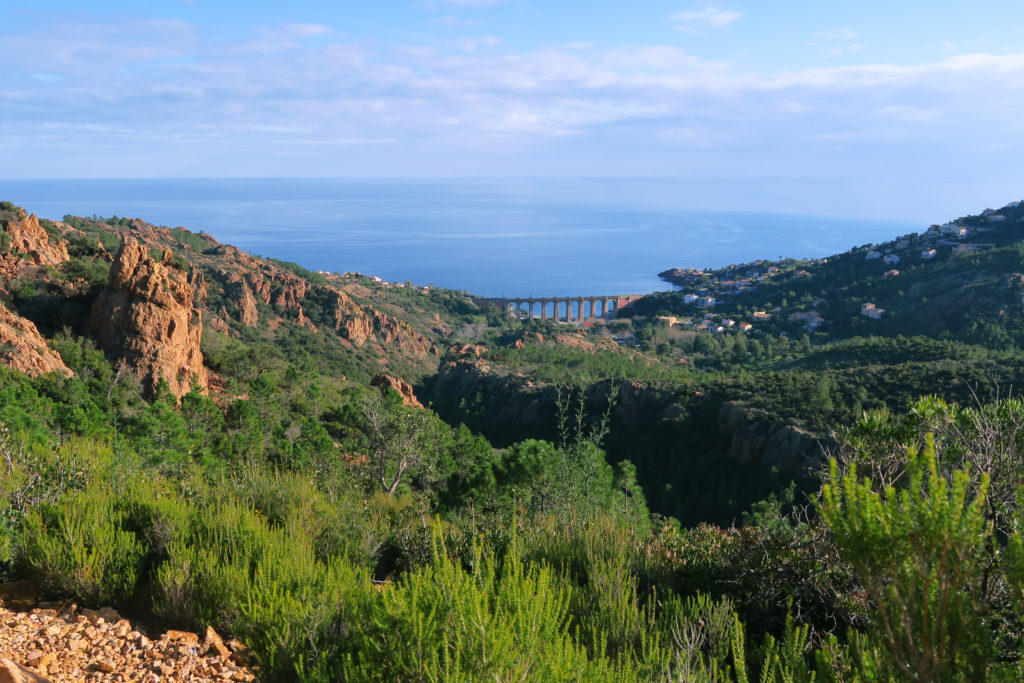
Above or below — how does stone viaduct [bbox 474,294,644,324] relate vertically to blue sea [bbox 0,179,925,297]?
below

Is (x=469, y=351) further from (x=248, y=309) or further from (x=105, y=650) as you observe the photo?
(x=105, y=650)

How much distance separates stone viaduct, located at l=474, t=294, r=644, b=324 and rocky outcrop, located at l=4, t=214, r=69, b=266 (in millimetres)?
62710

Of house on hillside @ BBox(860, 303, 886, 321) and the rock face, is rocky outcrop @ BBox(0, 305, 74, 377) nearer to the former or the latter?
the rock face

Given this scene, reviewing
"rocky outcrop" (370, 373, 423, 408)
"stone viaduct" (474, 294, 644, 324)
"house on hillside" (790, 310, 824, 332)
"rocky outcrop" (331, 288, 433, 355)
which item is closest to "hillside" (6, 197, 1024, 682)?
"rocky outcrop" (370, 373, 423, 408)

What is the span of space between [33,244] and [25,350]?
7190 mm

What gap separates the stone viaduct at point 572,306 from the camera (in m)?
86.9

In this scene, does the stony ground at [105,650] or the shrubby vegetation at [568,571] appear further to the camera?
the stony ground at [105,650]

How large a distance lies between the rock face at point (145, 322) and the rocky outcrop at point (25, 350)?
149 cm

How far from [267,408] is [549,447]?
9.39m

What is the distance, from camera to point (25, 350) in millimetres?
14805

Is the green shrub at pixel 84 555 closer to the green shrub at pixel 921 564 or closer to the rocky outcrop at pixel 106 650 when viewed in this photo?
the rocky outcrop at pixel 106 650

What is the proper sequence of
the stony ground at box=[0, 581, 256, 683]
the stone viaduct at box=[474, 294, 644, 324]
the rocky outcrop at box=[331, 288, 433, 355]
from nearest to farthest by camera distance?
the stony ground at box=[0, 581, 256, 683], the rocky outcrop at box=[331, 288, 433, 355], the stone viaduct at box=[474, 294, 644, 324]

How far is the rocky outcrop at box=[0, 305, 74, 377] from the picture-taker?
1445cm

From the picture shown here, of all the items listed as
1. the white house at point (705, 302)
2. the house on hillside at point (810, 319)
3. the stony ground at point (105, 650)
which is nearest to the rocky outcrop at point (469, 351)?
the house on hillside at point (810, 319)
